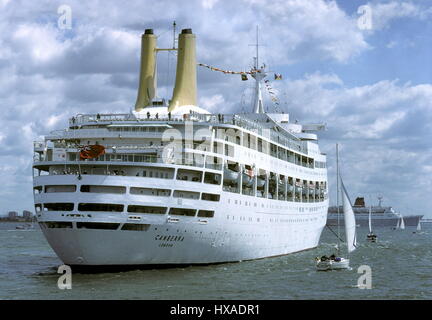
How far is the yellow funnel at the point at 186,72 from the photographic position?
55.2 metres

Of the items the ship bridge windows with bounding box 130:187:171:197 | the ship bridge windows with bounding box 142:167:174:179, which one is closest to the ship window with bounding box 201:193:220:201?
the ship bridge windows with bounding box 142:167:174:179

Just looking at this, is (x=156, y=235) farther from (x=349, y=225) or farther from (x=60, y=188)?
(x=349, y=225)

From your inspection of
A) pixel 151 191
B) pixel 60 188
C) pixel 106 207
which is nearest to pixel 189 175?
pixel 151 191

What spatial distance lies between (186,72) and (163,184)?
57.2 ft

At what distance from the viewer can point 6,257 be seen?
6047 cm

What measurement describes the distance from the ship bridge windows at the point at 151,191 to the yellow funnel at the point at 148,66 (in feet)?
57.5

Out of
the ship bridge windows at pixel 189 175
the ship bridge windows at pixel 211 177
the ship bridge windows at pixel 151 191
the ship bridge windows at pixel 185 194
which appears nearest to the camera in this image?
the ship bridge windows at pixel 151 191

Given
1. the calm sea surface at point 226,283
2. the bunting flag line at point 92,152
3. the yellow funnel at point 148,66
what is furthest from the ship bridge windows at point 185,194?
the yellow funnel at point 148,66

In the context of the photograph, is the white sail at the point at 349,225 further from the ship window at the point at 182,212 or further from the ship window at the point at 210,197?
the ship window at the point at 182,212

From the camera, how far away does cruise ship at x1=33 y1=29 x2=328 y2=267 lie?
39.8 m

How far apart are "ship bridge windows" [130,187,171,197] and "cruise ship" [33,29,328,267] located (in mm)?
69
